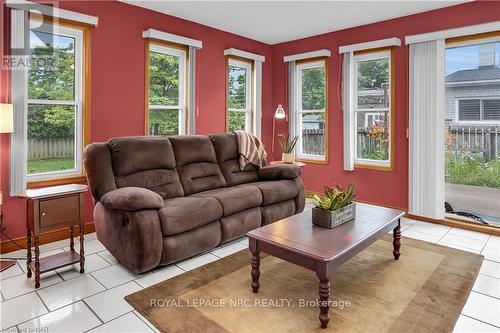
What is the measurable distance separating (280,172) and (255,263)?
1869 mm

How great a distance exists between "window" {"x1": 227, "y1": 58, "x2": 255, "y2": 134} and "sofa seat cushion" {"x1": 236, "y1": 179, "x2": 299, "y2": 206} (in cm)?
166

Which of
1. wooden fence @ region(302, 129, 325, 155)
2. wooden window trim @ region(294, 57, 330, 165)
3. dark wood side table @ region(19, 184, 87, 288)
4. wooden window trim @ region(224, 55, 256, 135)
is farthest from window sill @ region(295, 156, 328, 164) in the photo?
dark wood side table @ region(19, 184, 87, 288)

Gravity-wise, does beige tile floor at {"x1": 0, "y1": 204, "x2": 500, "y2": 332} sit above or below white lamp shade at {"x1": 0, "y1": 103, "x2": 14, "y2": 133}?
below

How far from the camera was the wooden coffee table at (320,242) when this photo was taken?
6.48 ft

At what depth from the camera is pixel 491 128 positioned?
12.8ft

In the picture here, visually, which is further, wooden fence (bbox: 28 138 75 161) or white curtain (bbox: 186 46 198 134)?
white curtain (bbox: 186 46 198 134)

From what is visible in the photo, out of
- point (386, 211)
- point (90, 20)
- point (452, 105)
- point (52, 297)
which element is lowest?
point (52, 297)

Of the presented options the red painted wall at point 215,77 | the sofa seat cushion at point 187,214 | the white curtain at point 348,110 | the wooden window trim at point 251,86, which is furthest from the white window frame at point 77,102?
the white curtain at point 348,110

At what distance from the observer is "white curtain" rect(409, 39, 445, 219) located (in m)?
4.04

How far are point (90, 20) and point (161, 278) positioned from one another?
111 inches

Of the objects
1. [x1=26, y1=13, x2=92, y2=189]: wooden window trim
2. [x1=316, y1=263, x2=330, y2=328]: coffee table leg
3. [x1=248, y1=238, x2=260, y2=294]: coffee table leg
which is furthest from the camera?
[x1=26, y1=13, x2=92, y2=189]: wooden window trim

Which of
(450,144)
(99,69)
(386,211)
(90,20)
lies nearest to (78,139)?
(99,69)

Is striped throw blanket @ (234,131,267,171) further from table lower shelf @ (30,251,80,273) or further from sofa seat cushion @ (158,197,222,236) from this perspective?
table lower shelf @ (30,251,80,273)

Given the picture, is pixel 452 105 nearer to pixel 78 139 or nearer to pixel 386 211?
pixel 386 211
